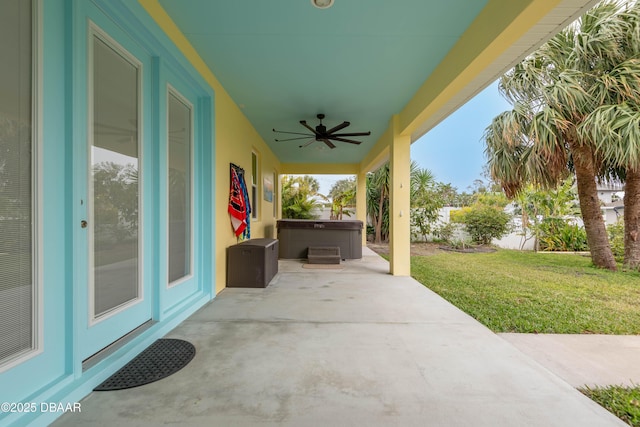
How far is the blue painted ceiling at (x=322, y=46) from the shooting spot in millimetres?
2373

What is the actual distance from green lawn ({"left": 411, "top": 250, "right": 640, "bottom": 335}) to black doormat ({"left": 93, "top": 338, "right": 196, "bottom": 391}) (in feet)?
Answer: 9.29

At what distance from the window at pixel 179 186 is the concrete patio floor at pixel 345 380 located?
1.93ft

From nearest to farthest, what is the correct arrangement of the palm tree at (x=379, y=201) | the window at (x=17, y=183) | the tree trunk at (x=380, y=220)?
the window at (x=17, y=183)
the palm tree at (x=379, y=201)
the tree trunk at (x=380, y=220)

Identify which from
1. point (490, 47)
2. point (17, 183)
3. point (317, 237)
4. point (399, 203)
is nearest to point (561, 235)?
point (399, 203)

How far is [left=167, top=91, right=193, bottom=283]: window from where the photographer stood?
2.73m

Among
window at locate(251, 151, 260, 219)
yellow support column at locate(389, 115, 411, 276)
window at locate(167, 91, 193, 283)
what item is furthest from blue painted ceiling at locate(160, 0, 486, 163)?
window at locate(251, 151, 260, 219)

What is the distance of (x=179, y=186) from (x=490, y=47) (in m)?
3.10

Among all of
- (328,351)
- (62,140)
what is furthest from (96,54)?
(328,351)

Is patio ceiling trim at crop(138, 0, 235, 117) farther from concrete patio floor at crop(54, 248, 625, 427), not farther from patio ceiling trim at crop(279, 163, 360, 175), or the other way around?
patio ceiling trim at crop(279, 163, 360, 175)

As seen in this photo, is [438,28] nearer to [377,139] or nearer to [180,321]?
[180,321]

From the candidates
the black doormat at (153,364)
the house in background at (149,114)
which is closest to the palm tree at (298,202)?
the house in background at (149,114)

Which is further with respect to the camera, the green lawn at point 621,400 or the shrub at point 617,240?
the shrub at point 617,240

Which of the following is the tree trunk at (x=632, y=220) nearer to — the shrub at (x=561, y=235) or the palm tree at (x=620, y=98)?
the palm tree at (x=620, y=98)

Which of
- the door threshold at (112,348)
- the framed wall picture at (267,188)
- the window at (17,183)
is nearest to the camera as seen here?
the window at (17,183)
